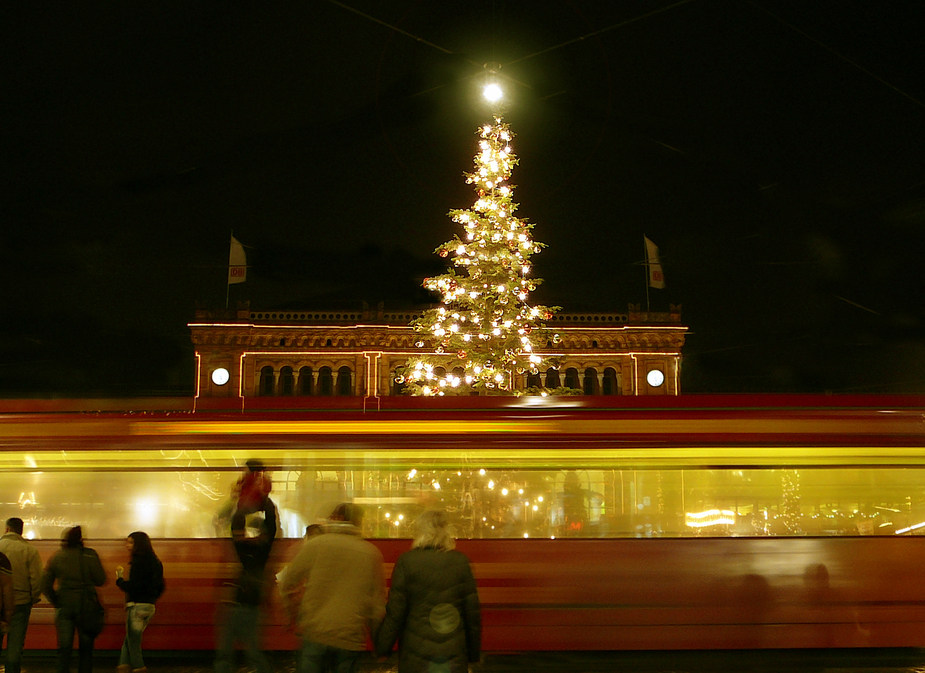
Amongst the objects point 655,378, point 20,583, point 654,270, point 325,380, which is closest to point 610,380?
point 655,378

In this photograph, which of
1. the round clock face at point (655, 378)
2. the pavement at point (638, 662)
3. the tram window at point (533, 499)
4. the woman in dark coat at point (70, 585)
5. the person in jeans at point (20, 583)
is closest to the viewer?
the person in jeans at point (20, 583)

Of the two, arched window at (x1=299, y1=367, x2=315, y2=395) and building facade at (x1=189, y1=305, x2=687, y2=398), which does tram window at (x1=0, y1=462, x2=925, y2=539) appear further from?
Result: arched window at (x1=299, y1=367, x2=315, y2=395)

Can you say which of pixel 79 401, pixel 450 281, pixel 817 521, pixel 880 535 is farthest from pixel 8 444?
pixel 450 281

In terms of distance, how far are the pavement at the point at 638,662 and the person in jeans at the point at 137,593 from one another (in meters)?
0.69

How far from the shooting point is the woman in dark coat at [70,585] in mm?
7375

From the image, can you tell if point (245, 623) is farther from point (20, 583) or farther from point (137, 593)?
point (20, 583)

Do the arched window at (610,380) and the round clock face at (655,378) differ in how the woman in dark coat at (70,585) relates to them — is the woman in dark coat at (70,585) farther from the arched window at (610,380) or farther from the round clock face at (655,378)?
the arched window at (610,380)

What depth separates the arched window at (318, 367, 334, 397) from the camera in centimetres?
5850

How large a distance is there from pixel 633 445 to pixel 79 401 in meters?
5.46

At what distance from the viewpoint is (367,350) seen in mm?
58000

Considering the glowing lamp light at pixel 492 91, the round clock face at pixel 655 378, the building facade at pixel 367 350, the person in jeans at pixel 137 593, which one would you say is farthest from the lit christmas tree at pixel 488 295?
the round clock face at pixel 655 378

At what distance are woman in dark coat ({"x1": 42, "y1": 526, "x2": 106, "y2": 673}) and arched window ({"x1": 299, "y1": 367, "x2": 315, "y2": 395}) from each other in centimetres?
5144

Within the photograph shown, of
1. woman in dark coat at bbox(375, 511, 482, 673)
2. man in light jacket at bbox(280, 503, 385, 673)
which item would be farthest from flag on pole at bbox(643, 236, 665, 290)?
woman in dark coat at bbox(375, 511, 482, 673)

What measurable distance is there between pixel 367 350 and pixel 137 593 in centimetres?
5061
